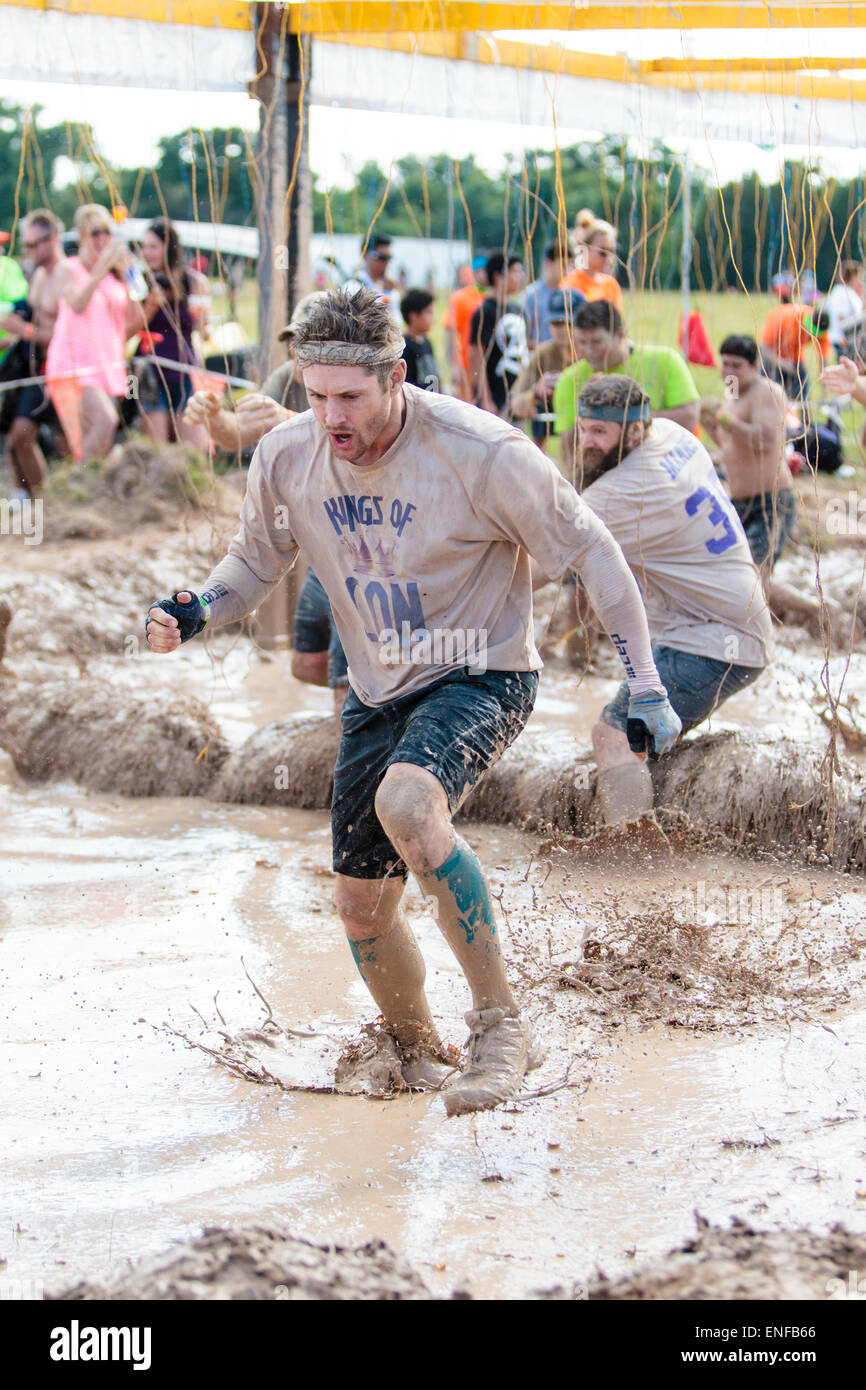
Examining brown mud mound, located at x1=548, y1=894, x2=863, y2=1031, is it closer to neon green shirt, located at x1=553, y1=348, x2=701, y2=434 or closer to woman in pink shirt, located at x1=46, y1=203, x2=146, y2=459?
neon green shirt, located at x1=553, y1=348, x2=701, y2=434

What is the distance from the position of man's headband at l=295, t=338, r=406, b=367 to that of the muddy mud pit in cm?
165

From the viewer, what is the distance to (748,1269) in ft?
6.88

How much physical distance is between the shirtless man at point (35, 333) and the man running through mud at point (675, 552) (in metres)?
5.34

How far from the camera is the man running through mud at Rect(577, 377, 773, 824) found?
4961 mm

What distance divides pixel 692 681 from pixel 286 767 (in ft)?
5.72

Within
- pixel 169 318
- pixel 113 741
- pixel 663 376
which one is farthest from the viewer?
pixel 169 318

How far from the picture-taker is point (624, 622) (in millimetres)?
3104

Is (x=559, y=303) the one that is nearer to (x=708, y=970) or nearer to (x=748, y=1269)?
(x=708, y=970)

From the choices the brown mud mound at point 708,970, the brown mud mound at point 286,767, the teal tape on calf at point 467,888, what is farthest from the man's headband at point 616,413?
the teal tape on calf at point 467,888

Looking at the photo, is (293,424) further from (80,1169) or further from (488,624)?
(80,1169)

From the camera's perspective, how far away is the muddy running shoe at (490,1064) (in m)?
2.93

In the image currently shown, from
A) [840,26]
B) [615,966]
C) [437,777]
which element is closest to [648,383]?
[840,26]

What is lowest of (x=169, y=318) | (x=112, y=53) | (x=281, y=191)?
(x=169, y=318)
